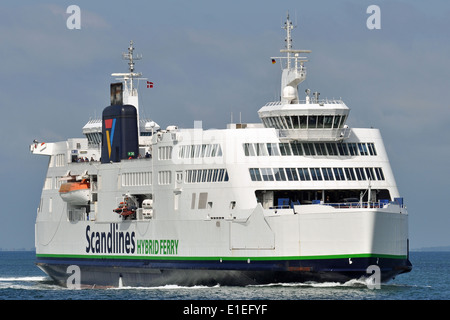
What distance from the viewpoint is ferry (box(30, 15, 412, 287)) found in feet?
149

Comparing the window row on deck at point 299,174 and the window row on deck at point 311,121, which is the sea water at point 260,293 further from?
the window row on deck at point 311,121

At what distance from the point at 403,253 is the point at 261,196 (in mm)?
6421

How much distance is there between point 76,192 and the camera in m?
57.4

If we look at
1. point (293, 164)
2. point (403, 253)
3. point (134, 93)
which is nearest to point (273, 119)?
point (293, 164)

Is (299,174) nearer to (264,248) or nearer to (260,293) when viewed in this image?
(264,248)

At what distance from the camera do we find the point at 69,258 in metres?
58.3

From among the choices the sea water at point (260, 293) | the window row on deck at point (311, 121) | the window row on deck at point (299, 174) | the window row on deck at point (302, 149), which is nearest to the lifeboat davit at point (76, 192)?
the sea water at point (260, 293)

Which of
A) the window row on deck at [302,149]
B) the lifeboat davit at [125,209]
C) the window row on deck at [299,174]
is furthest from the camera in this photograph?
the lifeboat davit at [125,209]

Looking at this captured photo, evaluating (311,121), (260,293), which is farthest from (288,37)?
(260,293)

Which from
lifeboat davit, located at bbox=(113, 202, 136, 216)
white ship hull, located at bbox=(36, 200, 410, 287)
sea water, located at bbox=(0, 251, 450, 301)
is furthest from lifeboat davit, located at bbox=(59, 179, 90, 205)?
sea water, located at bbox=(0, 251, 450, 301)

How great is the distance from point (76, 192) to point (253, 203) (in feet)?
44.5

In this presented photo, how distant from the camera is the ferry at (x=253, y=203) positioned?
45281 mm

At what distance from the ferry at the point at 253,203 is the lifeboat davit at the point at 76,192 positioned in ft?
2.05
